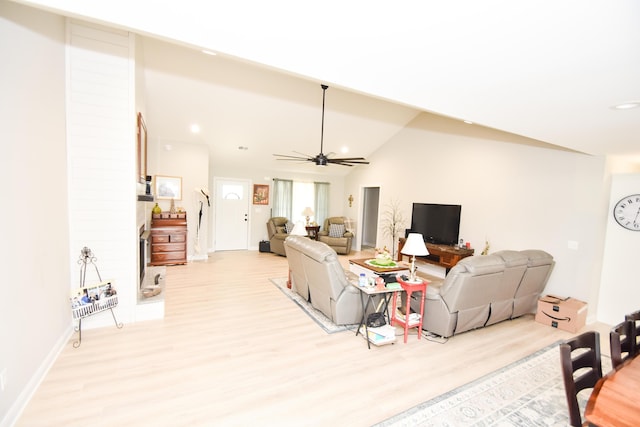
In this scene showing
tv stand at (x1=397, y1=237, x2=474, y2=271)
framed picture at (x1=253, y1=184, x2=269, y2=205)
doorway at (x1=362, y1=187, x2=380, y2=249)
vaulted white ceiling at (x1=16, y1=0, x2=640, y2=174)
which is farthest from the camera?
doorway at (x1=362, y1=187, x2=380, y2=249)

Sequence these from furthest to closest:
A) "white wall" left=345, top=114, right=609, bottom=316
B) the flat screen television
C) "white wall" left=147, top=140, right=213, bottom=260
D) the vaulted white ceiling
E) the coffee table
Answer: "white wall" left=147, top=140, right=213, bottom=260
the flat screen television
the coffee table
"white wall" left=345, top=114, right=609, bottom=316
the vaulted white ceiling

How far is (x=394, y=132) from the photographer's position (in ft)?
24.1

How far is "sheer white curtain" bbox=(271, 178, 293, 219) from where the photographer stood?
848 cm

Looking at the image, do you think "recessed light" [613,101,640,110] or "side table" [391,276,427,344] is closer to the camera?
"recessed light" [613,101,640,110]

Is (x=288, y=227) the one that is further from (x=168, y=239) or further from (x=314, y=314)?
(x=314, y=314)

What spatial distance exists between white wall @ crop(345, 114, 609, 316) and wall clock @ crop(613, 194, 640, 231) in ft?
0.47

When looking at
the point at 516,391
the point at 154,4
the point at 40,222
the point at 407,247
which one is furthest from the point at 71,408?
the point at 516,391

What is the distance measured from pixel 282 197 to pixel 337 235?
1.97m

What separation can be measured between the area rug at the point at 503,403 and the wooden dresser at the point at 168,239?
540cm

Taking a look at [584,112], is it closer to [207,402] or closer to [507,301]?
[507,301]

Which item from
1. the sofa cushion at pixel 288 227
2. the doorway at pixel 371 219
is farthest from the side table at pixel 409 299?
the doorway at pixel 371 219

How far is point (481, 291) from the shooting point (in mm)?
3283

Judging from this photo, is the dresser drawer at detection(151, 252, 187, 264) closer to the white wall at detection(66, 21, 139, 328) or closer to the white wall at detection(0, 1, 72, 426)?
the white wall at detection(66, 21, 139, 328)

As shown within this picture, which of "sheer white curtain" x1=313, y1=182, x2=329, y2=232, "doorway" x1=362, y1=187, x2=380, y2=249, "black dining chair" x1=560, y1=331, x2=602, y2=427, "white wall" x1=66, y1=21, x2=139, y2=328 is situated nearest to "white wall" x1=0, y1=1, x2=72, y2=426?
"white wall" x1=66, y1=21, x2=139, y2=328
